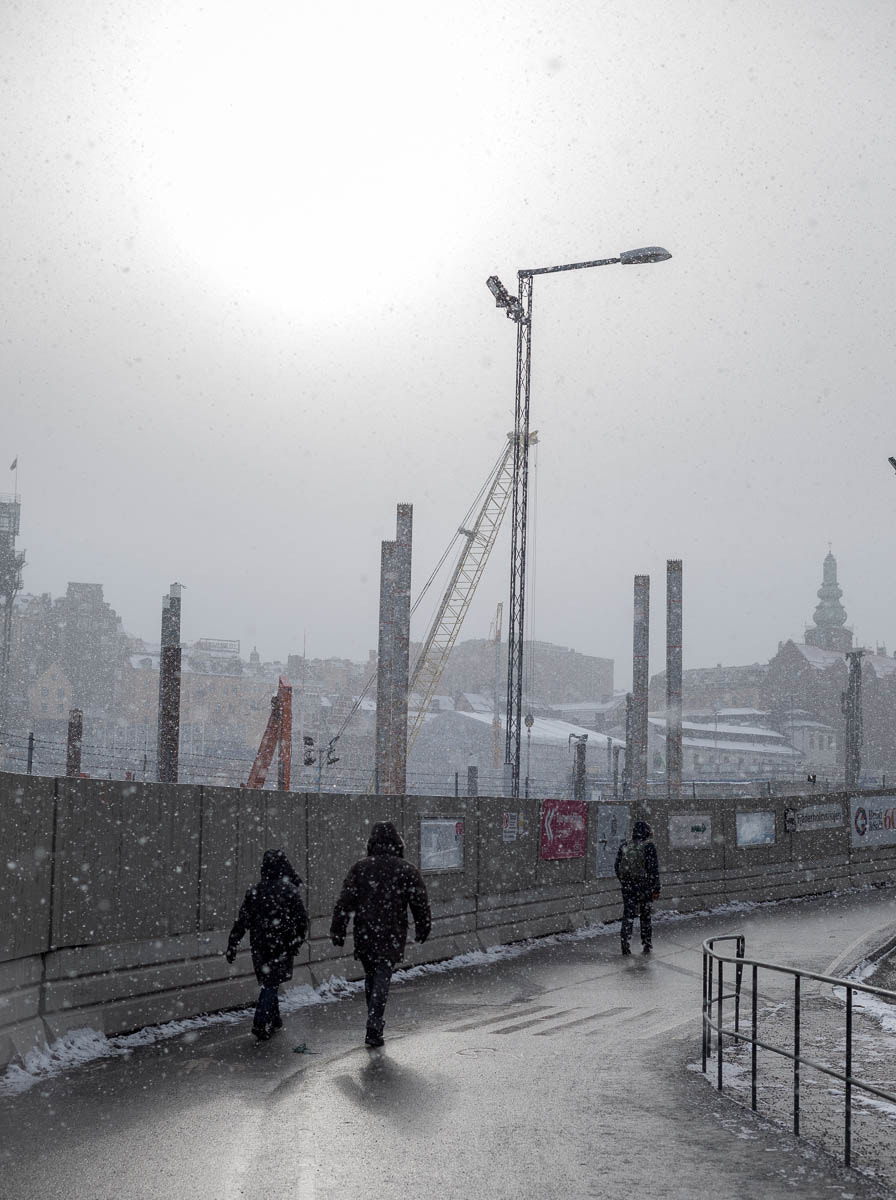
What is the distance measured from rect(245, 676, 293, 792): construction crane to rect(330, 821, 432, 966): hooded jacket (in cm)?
2698

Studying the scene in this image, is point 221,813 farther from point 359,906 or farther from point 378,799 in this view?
point 378,799

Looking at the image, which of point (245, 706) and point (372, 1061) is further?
point (245, 706)

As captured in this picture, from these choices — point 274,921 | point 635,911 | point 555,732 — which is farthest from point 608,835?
point 555,732

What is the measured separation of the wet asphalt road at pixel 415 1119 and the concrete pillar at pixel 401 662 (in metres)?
30.8

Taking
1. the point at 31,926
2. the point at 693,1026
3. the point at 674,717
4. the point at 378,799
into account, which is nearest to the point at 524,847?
the point at 378,799

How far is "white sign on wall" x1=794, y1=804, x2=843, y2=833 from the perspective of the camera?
25855 millimetres

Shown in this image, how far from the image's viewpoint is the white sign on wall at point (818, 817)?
25.9 meters

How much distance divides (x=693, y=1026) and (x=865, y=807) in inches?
727

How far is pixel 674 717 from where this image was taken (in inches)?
2229

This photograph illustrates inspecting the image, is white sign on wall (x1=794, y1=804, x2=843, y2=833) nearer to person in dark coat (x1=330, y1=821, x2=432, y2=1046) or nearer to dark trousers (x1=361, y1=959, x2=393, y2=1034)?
person in dark coat (x1=330, y1=821, x2=432, y2=1046)

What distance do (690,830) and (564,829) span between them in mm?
4293

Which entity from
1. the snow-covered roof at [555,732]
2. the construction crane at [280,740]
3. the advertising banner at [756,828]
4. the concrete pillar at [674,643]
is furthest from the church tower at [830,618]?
the advertising banner at [756,828]

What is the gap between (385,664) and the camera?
4372cm

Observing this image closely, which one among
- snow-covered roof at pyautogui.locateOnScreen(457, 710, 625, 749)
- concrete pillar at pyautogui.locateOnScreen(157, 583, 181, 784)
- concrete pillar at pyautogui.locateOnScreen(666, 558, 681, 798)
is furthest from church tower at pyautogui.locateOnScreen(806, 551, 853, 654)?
concrete pillar at pyautogui.locateOnScreen(157, 583, 181, 784)
